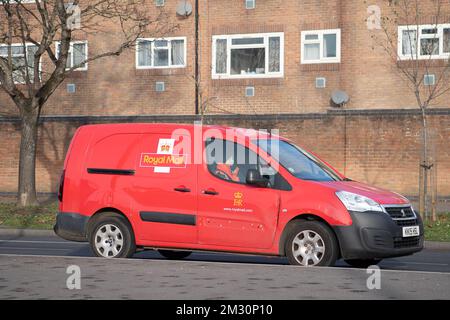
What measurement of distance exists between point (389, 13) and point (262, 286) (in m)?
22.4

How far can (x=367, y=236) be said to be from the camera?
40.3 ft

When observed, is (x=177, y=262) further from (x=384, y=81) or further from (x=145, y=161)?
(x=384, y=81)

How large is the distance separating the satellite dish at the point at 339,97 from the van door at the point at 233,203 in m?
18.7

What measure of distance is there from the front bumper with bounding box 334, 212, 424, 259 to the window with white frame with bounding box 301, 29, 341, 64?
20.4 meters

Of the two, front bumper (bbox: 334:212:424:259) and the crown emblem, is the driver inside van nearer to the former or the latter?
the crown emblem

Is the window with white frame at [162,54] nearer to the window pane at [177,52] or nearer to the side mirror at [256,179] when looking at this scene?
the window pane at [177,52]

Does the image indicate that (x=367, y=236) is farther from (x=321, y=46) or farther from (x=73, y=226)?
(x=321, y=46)

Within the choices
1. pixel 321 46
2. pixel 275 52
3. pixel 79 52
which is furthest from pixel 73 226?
pixel 79 52

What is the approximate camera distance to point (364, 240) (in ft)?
40.3

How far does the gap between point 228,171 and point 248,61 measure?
2069 cm

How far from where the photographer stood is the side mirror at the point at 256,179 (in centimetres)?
1272

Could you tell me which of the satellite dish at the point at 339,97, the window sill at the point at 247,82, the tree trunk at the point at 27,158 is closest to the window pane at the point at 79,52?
the window sill at the point at 247,82
